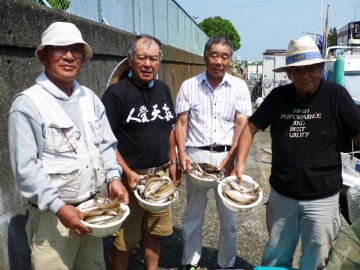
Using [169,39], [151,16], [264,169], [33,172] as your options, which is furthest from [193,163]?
[169,39]

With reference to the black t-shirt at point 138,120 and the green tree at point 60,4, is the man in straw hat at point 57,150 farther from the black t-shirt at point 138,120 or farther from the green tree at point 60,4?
the green tree at point 60,4

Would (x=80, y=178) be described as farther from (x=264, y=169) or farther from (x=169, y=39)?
(x=169, y=39)

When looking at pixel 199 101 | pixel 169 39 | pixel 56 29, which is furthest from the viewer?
pixel 169 39

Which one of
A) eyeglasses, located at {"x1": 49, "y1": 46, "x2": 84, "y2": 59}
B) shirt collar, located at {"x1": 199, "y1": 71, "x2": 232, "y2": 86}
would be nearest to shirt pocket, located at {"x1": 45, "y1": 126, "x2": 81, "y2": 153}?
eyeglasses, located at {"x1": 49, "y1": 46, "x2": 84, "y2": 59}

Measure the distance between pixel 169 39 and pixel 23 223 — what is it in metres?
9.46

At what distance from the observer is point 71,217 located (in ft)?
6.72

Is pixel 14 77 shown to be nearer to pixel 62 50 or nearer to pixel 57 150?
pixel 62 50

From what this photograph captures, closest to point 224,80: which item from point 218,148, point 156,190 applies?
point 218,148

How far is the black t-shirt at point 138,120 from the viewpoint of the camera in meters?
3.00

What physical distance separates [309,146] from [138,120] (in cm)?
137

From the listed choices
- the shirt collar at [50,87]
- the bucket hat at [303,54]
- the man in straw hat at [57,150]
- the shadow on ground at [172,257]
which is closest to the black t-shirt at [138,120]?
the man in straw hat at [57,150]

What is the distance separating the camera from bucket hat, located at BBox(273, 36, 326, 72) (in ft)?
8.64

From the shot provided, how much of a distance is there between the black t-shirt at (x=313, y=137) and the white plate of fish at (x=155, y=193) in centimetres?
88

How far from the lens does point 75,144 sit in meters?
2.23
